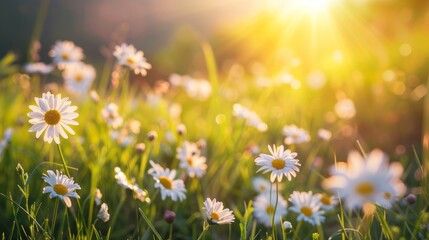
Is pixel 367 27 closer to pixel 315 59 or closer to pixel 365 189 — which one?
pixel 315 59

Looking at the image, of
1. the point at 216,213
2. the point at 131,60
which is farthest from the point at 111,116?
the point at 216,213

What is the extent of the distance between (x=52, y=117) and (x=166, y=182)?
17.3 inches

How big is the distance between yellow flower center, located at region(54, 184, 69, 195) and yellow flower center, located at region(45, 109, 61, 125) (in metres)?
0.16

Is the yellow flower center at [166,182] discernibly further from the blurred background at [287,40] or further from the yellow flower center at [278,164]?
the blurred background at [287,40]

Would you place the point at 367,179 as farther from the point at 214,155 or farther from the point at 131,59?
the point at 214,155

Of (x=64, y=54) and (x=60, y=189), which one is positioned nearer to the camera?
(x=60, y=189)

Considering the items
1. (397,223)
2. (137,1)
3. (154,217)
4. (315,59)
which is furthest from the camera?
(137,1)

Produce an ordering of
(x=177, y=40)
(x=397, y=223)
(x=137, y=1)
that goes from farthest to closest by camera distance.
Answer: (x=137, y=1) → (x=177, y=40) → (x=397, y=223)

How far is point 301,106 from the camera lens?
10.4 ft

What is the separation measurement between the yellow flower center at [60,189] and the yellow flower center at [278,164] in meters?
0.52

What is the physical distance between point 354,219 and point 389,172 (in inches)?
52.1

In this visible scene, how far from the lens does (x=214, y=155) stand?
224 centimetres

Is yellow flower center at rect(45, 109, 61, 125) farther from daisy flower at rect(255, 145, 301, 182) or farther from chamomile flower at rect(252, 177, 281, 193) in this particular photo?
chamomile flower at rect(252, 177, 281, 193)

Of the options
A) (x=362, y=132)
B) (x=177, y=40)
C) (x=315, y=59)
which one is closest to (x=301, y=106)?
(x=362, y=132)
